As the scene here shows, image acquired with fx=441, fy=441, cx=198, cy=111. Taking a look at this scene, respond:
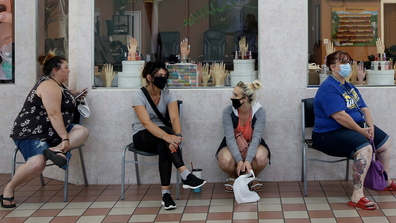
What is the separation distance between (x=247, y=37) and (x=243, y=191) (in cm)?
168

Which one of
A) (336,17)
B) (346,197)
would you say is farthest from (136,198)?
(336,17)

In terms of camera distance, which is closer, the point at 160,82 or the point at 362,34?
the point at 160,82

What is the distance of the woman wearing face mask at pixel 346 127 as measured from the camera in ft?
11.8

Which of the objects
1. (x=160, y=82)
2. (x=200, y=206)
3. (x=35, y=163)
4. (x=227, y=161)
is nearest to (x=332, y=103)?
(x=227, y=161)

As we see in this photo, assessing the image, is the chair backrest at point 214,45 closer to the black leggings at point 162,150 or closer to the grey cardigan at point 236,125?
the grey cardigan at point 236,125

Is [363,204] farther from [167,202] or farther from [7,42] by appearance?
[7,42]

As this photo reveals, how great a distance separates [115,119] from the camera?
14.7 ft

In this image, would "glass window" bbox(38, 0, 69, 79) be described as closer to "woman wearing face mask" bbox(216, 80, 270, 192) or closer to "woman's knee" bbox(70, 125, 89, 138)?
"woman's knee" bbox(70, 125, 89, 138)

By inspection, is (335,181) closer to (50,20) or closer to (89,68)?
(89,68)

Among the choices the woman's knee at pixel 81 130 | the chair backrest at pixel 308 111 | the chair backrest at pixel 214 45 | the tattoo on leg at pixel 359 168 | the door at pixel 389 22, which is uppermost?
the door at pixel 389 22

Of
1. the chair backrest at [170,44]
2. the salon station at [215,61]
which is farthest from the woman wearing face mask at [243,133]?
the chair backrest at [170,44]

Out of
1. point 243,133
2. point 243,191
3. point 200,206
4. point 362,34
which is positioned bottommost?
point 200,206

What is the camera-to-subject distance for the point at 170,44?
15.3 ft

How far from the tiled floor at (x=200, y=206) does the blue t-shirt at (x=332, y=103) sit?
2.12 ft
